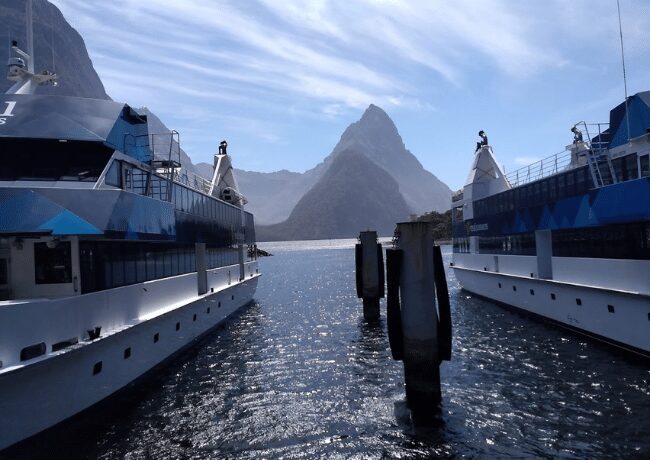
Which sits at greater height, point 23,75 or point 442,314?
point 23,75

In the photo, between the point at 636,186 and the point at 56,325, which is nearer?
the point at 56,325

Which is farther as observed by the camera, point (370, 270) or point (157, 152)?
point (370, 270)

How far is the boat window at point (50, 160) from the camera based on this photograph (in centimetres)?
1470

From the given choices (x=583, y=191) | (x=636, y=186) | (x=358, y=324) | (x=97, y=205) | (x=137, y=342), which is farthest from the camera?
(x=358, y=324)

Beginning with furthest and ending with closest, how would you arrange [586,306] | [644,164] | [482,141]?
[482,141] → [586,306] → [644,164]

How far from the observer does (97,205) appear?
1280 cm

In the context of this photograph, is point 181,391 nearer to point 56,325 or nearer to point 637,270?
point 56,325

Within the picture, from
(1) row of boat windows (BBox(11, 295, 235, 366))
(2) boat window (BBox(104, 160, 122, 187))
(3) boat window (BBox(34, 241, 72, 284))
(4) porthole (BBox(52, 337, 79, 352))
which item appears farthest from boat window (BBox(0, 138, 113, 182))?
(4) porthole (BBox(52, 337, 79, 352))

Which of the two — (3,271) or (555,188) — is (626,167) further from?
(3,271)

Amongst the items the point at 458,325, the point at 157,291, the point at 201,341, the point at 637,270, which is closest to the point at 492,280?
the point at 458,325

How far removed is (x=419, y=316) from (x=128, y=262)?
10118 mm

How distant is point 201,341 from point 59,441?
12154 millimetres

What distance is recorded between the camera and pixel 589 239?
2011 centimetres

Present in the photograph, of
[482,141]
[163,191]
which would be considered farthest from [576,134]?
[163,191]
